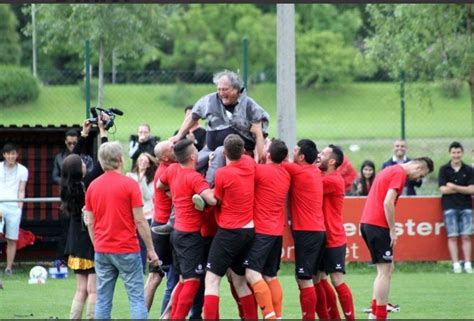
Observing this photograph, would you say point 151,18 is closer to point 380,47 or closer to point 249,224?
point 380,47

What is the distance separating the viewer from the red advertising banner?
18.8 meters

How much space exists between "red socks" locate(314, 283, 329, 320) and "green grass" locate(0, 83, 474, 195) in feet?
36.7

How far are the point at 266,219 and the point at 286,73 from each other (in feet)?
23.4

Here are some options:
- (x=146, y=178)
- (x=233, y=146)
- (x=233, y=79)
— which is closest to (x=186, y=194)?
(x=233, y=146)

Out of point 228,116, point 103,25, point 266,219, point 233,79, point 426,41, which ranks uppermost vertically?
point 103,25

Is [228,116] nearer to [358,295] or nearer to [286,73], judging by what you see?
[358,295]

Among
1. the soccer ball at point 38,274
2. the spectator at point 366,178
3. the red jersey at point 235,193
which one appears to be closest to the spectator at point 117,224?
the red jersey at point 235,193

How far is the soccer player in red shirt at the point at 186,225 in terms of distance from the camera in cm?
1152

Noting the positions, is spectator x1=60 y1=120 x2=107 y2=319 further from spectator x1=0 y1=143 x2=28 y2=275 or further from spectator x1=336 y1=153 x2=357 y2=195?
spectator x1=336 y1=153 x2=357 y2=195

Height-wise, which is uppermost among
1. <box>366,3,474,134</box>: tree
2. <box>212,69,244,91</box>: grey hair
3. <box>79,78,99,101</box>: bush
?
<box>366,3,474,134</box>: tree

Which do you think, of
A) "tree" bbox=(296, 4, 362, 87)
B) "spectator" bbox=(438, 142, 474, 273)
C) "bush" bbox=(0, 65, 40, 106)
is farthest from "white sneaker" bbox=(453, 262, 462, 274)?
"tree" bbox=(296, 4, 362, 87)

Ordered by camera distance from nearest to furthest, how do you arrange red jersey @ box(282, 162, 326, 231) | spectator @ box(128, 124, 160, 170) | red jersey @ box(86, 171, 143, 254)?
red jersey @ box(86, 171, 143, 254)
red jersey @ box(282, 162, 326, 231)
spectator @ box(128, 124, 160, 170)

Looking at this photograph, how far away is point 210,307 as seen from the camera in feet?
37.7

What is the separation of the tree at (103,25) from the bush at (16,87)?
8.46 feet
